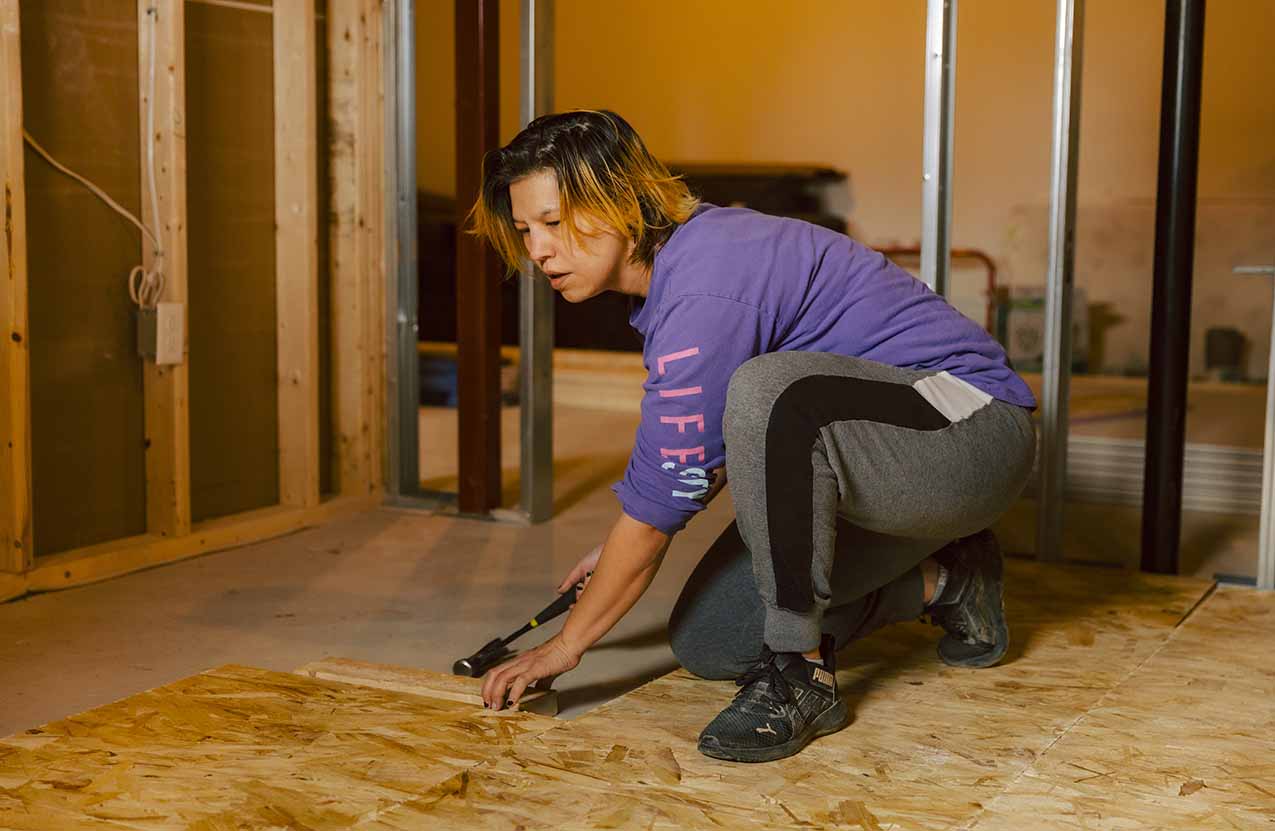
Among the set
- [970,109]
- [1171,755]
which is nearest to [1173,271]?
[1171,755]

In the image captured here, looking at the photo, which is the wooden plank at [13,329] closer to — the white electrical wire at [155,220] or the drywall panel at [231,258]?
the white electrical wire at [155,220]

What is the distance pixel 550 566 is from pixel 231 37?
1.61m

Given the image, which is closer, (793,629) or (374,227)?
(793,629)

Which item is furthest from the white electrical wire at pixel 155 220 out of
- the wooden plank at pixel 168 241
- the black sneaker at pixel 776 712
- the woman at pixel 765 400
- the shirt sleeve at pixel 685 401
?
the black sneaker at pixel 776 712

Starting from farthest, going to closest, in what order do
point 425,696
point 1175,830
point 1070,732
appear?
1. point 425,696
2. point 1070,732
3. point 1175,830

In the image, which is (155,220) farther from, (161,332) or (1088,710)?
(1088,710)

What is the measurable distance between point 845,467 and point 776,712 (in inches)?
13.5

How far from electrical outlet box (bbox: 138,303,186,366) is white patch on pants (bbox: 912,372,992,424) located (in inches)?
79.7

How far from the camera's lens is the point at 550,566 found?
3.32m

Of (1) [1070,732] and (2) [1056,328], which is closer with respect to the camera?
(1) [1070,732]

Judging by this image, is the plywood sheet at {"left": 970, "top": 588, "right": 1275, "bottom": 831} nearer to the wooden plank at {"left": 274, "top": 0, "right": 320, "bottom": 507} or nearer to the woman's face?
the woman's face

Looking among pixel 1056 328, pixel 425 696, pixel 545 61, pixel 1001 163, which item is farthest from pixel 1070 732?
pixel 1001 163

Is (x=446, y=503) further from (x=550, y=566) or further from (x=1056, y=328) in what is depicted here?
(x=1056, y=328)

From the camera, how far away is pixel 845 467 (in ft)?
5.93
